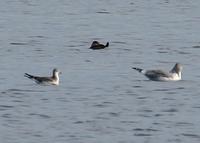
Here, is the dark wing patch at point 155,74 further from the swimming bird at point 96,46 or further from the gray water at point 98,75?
the swimming bird at point 96,46

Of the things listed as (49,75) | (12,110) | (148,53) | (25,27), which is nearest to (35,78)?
(49,75)

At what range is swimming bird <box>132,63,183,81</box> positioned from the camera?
30.8 meters

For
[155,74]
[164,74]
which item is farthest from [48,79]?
[164,74]

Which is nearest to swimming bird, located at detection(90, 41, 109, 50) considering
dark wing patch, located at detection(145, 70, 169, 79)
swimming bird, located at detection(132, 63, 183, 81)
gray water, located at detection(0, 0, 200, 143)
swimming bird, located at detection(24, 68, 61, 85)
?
gray water, located at detection(0, 0, 200, 143)

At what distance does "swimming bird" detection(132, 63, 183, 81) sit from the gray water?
0.65ft

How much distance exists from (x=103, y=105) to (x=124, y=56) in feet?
33.9

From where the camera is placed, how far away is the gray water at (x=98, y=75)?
2350 centimetres

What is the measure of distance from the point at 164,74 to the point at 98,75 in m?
2.02

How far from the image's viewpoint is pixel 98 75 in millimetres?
31688

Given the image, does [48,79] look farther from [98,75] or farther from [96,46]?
[96,46]

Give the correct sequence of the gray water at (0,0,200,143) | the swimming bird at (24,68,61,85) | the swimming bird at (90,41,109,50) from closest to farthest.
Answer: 1. the gray water at (0,0,200,143)
2. the swimming bird at (24,68,61,85)
3. the swimming bird at (90,41,109,50)

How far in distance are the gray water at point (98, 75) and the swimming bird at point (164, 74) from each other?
20 cm

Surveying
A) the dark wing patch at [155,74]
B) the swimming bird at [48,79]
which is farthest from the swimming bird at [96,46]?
the swimming bird at [48,79]

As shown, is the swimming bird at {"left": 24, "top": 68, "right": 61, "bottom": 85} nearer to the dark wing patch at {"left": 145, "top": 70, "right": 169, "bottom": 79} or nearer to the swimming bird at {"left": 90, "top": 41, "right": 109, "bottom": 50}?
the dark wing patch at {"left": 145, "top": 70, "right": 169, "bottom": 79}
